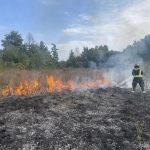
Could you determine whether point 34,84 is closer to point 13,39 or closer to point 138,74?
point 138,74

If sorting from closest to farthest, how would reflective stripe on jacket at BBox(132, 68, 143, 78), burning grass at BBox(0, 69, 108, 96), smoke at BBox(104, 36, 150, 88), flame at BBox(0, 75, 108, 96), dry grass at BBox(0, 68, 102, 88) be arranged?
reflective stripe on jacket at BBox(132, 68, 143, 78), flame at BBox(0, 75, 108, 96), burning grass at BBox(0, 69, 108, 96), dry grass at BBox(0, 68, 102, 88), smoke at BBox(104, 36, 150, 88)

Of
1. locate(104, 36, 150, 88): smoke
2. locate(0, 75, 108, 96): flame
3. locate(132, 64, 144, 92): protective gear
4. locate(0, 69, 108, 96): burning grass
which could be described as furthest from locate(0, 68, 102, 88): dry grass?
locate(132, 64, 144, 92): protective gear

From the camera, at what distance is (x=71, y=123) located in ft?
48.8

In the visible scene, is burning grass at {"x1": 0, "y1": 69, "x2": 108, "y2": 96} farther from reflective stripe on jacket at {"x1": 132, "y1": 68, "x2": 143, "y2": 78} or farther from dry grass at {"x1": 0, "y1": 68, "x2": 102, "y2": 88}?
reflective stripe on jacket at {"x1": 132, "y1": 68, "x2": 143, "y2": 78}

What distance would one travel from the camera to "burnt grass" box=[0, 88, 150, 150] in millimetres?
13023

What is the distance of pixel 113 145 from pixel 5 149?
377 centimetres

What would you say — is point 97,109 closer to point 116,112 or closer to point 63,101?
point 116,112

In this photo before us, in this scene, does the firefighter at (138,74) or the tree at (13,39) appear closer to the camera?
the firefighter at (138,74)

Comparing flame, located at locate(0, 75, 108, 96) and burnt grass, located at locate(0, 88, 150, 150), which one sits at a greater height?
flame, located at locate(0, 75, 108, 96)

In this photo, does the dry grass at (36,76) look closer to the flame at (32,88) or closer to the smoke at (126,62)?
the flame at (32,88)

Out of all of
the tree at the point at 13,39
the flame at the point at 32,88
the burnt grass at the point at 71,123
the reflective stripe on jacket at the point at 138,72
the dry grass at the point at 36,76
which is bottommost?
the burnt grass at the point at 71,123

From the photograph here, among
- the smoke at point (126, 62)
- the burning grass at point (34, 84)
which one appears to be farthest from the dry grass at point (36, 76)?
the smoke at point (126, 62)

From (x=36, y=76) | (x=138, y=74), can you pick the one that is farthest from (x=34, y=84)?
(x=138, y=74)

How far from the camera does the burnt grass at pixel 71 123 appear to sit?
13023mm
